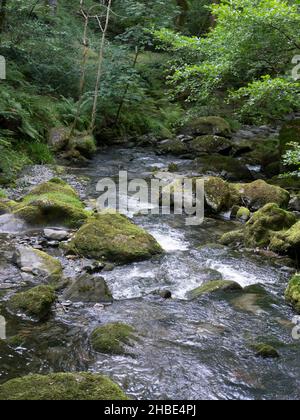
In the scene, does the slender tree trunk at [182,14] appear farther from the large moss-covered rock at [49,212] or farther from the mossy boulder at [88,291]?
the mossy boulder at [88,291]

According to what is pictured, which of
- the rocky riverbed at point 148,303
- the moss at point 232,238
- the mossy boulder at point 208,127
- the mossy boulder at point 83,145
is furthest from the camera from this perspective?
the mossy boulder at point 208,127

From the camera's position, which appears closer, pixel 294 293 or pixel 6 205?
pixel 294 293

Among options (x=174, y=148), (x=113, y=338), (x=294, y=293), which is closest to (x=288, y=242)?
(x=294, y=293)

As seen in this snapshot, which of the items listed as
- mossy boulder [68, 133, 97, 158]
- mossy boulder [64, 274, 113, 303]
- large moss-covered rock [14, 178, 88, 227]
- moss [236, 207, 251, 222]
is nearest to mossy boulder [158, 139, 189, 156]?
mossy boulder [68, 133, 97, 158]

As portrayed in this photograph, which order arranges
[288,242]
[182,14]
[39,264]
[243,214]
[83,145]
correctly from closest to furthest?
[39,264] → [288,242] → [243,214] → [83,145] → [182,14]

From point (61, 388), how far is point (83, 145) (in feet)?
42.2

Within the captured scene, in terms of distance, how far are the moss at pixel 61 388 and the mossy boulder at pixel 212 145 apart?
48.4ft

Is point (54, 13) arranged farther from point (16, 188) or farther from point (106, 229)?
point (106, 229)

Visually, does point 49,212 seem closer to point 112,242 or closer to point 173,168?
point 112,242

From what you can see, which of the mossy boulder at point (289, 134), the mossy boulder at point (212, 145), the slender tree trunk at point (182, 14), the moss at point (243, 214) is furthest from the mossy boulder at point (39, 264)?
the slender tree trunk at point (182, 14)

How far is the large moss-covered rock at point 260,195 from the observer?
11242 mm

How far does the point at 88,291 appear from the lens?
5.95 meters

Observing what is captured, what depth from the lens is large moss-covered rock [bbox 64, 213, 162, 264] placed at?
295 inches

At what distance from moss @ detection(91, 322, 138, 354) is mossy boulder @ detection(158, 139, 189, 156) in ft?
42.6
